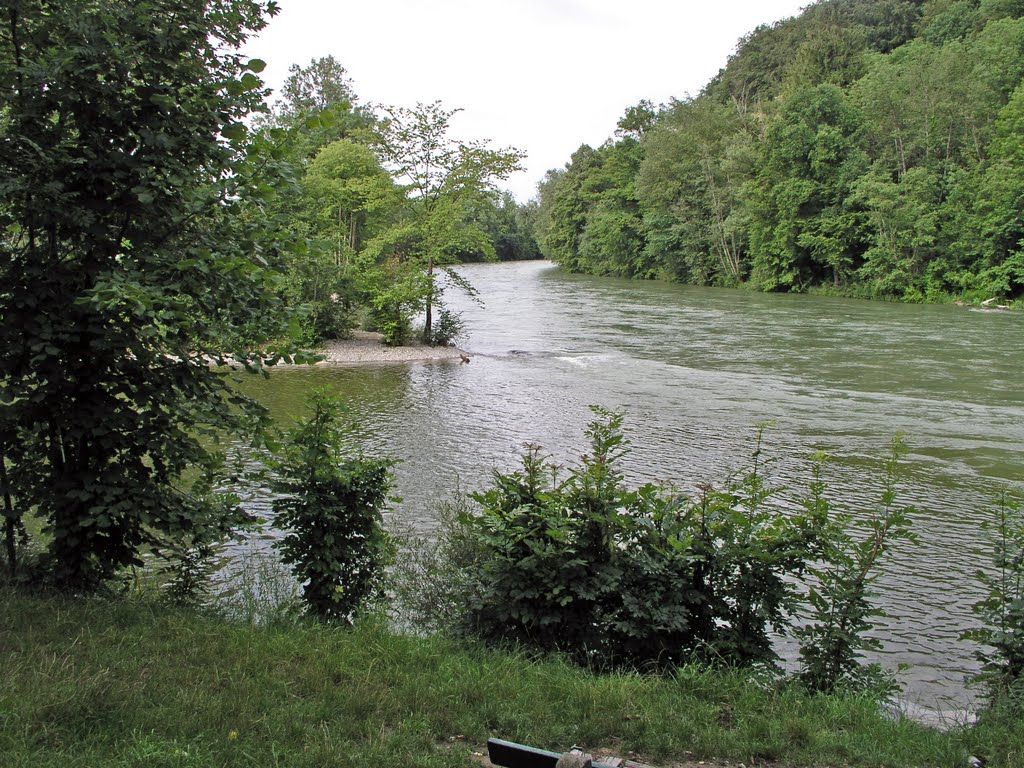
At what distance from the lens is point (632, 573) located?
4707 millimetres

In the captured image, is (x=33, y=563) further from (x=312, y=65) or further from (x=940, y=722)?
(x=312, y=65)

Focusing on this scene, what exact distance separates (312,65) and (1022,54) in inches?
1849

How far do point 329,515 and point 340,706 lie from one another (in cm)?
159

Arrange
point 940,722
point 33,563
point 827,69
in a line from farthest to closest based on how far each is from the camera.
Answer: point 827,69 < point 33,563 < point 940,722

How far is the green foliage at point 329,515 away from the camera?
4988 millimetres

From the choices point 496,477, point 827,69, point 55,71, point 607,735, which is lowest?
point 607,735

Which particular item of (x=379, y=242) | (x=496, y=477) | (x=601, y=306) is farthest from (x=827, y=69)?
(x=496, y=477)

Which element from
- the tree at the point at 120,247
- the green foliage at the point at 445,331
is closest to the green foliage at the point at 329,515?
the tree at the point at 120,247

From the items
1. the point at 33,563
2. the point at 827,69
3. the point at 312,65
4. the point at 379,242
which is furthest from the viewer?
the point at 312,65

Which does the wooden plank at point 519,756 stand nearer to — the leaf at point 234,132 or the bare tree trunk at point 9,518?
the bare tree trunk at point 9,518

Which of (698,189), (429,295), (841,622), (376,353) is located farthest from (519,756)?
(698,189)

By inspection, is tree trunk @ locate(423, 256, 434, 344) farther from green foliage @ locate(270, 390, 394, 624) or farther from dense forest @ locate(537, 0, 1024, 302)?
dense forest @ locate(537, 0, 1024, 302)

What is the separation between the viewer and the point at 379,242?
24.1 m

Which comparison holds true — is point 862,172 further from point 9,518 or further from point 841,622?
point 9,518
